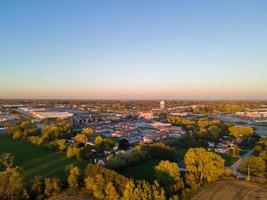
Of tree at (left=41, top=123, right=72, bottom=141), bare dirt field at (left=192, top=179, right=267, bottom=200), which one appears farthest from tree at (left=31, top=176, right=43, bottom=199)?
tree at (left=41, top=123, right=72, bottom=141)

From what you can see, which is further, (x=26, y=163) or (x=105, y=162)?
(x=26, y=163)

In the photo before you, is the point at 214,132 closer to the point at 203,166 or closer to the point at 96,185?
the point at 203,166

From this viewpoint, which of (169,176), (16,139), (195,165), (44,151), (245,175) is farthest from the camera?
(16,139)

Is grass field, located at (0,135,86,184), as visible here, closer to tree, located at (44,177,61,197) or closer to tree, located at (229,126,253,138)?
tree, located at (44,177,61,197)

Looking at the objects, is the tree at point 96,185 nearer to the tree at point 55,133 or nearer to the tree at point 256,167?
the tree at point 256,167

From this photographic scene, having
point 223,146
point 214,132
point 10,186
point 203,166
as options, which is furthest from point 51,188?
point 214,132

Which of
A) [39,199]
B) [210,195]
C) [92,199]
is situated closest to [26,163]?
[39,199]

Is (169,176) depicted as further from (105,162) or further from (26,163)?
(26,163)
